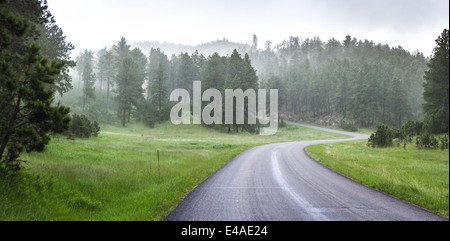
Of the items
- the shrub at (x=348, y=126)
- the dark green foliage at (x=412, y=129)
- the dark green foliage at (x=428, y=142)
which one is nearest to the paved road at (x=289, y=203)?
the dark green foliage at (x=428, y=142)

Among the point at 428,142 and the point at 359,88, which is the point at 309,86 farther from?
the point at 428,142

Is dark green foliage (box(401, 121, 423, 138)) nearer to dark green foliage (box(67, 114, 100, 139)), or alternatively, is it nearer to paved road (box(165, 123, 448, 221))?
paved road (box(165, 123, 448, 221))

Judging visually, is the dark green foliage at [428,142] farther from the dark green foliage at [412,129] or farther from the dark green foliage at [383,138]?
the dark green foliage at [412,129]

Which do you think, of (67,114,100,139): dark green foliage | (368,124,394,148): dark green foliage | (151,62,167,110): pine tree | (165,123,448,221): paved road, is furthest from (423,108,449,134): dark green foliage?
(151,62,167,110): pine tree

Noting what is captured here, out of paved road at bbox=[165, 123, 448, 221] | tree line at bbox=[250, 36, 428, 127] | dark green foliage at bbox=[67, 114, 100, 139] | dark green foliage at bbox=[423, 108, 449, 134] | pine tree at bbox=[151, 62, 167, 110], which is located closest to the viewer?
paved road at bbox=[165, 123, 448, 221]

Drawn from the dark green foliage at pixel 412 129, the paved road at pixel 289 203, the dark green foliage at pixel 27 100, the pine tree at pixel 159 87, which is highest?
the pine tree at pixel 159 87

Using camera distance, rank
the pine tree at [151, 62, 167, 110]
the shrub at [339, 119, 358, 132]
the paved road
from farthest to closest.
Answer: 1. the shrub at [339, 119, 358, 132]
2. the pine tree at [151, 62, 167, 110]
3. the paved road

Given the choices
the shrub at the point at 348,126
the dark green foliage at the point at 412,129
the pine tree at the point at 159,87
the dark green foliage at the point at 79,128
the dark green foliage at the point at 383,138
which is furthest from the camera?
the shrub at the point at 348,126

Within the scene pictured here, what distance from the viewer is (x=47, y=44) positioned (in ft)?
90.1

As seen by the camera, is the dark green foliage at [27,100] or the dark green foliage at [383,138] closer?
the dark green foliage at [27,100]
